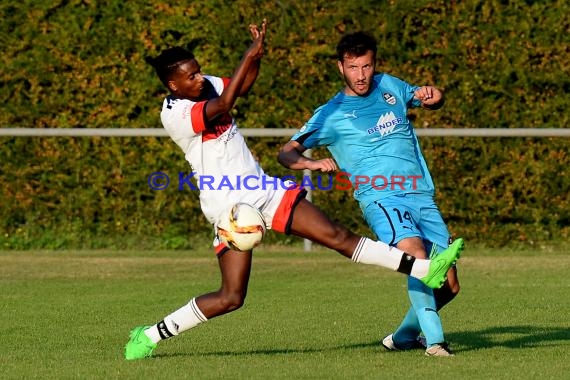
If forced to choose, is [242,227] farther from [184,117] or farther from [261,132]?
[261,132]

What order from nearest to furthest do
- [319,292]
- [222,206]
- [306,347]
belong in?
1. [222,206]
2. [306,347]
3. [319,292]

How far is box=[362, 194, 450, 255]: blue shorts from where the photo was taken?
8.20 metres

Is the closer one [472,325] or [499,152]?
[472,325]

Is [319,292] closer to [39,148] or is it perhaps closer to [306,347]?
[306,347]

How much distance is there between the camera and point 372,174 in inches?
332

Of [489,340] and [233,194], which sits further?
[489,340]

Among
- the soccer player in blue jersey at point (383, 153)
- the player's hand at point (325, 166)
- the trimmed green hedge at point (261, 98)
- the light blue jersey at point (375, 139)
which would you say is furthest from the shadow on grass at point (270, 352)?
the trimmed green hedge at point (261, 98)

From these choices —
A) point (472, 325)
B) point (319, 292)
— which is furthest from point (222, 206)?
point (319, 292)

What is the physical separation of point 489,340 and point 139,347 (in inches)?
95.2

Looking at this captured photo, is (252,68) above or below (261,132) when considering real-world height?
above

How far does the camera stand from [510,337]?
9078mm

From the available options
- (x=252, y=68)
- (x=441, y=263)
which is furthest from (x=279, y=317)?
(x=252, y=68)

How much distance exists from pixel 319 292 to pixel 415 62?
4.27 metres

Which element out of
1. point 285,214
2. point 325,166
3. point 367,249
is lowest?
point 367,249
